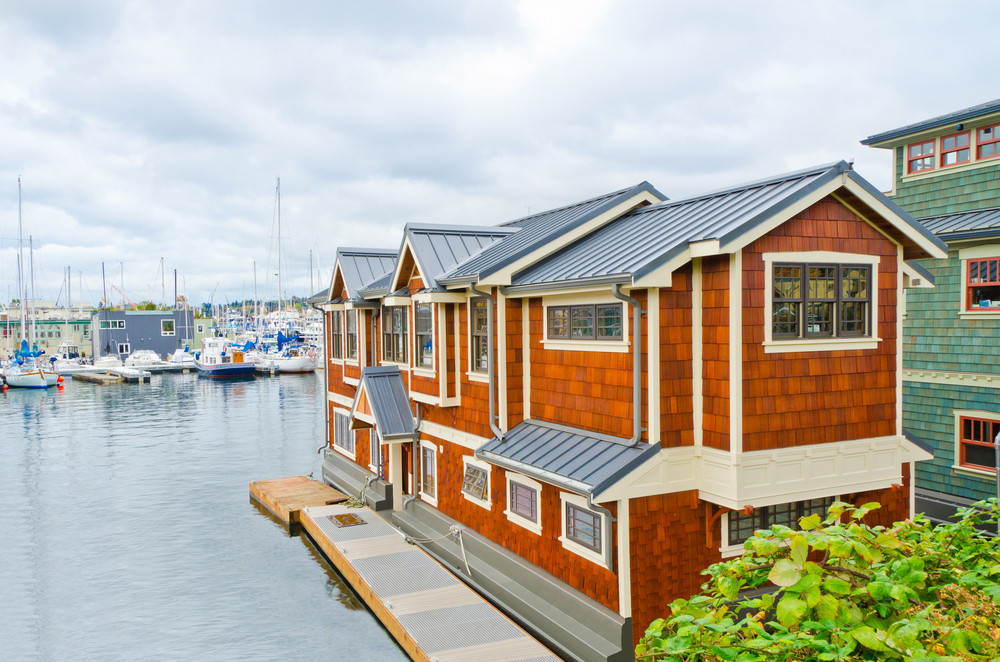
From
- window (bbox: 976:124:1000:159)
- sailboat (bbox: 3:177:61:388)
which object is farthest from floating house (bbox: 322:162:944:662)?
sailboat (bbox: 3:177:61:388)

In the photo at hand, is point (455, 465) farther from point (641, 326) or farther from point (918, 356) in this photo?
point (918, 356)

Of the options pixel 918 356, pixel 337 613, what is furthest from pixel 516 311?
pixel 918 356

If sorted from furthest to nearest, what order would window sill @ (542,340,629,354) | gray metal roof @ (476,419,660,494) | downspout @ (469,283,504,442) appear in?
1. downspout @ (469,283,504,442)
2. window sill @ (542,340,629,354)
3. gray metal roof @ (476,419,660,494)

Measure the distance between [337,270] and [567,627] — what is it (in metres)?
14.9

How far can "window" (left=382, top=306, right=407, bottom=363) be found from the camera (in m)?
17.9

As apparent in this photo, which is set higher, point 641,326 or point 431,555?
point 641,326

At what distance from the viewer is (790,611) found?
322 centimetres

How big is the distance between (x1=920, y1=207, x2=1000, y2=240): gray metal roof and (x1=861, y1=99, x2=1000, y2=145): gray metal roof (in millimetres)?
2211

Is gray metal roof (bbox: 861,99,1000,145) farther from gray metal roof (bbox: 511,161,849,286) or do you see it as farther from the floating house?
gray metal roof (bbox: 511,161,849,286)

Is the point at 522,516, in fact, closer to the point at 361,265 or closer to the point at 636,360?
the point at 636,360

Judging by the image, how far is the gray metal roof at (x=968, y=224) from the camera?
14.8 meters

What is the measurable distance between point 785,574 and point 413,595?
10.9m

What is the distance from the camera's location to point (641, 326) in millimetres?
9820

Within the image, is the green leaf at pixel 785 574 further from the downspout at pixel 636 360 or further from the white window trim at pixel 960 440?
the white window trim at pixel 960 440
